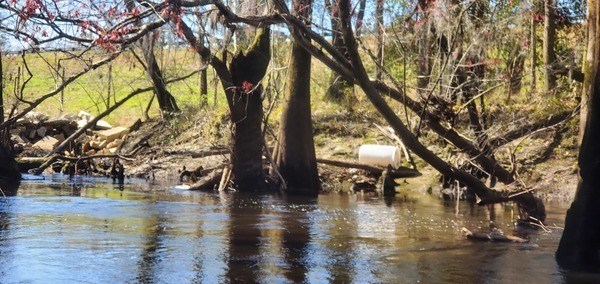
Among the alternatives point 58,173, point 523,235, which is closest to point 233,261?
point 523,235

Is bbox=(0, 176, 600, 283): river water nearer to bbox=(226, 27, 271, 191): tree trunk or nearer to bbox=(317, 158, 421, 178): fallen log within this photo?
bbox=(226, 27, 271, 191): tree trunk

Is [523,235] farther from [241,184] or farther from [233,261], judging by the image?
[241,184]

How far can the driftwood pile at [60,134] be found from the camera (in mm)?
33531

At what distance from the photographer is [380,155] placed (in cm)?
2458

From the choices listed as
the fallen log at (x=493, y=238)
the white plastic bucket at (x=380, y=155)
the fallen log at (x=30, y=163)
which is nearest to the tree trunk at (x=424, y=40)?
the white plastic bucket at (x=380, y=155)

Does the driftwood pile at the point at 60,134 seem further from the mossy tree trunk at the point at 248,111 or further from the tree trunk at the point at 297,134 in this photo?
the tree trunk at the point at 297,134

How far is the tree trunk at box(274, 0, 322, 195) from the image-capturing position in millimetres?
22734

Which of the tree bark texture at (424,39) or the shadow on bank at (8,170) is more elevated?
the tree bark texture at (424,39)

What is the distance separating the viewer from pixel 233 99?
2177 cm

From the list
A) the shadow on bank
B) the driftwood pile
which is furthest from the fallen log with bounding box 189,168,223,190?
the driftwood pile

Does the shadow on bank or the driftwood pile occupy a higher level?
the driftwood pile

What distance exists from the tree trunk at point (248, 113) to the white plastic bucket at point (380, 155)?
3.63 metres

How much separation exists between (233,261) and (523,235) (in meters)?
6.19

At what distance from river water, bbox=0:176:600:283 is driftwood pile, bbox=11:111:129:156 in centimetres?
1332
